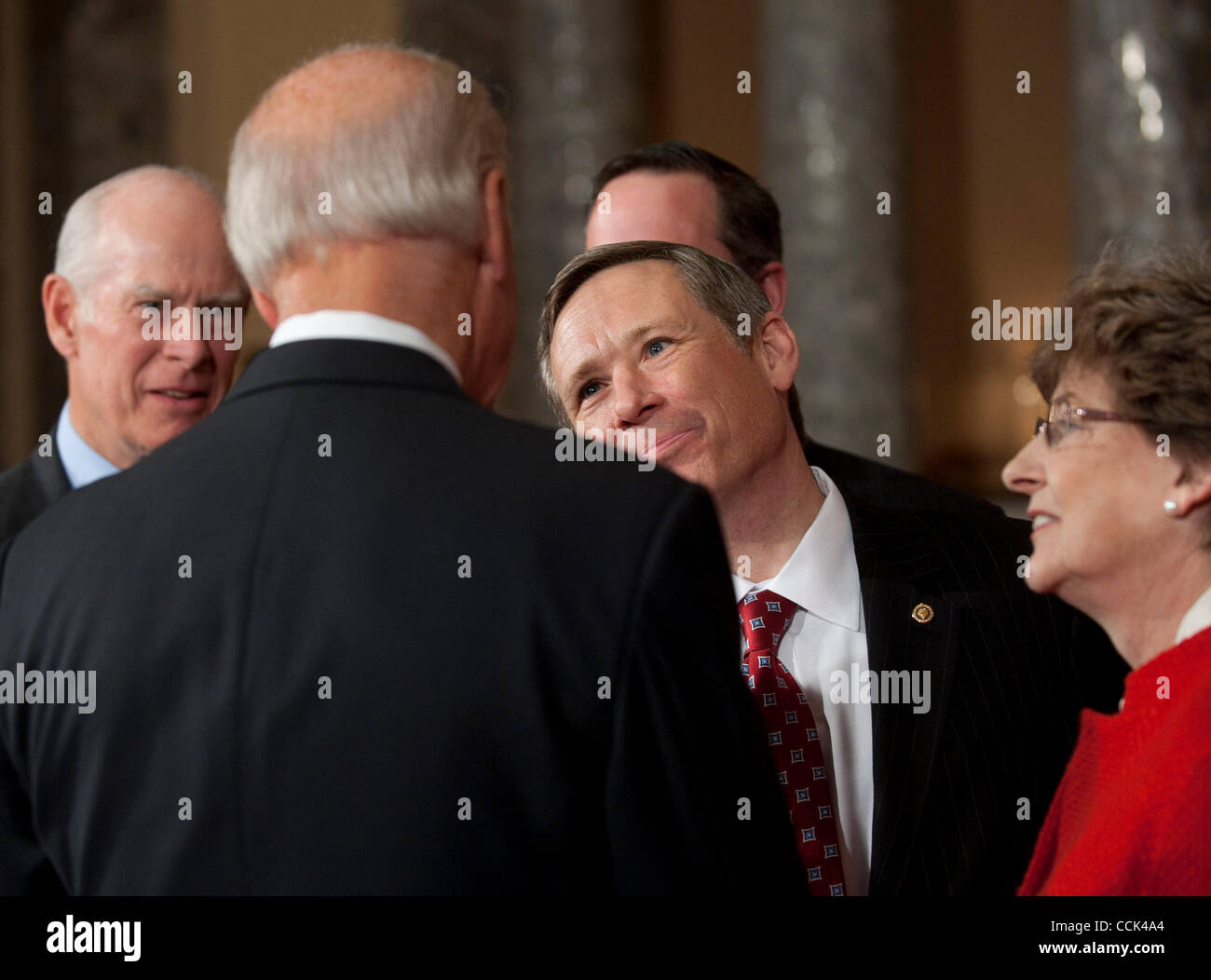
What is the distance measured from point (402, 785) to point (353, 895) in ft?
0.42

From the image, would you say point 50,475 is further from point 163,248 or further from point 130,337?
point 163,248

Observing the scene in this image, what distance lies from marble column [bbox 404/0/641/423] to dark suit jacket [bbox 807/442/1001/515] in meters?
3.14

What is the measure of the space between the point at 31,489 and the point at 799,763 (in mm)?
1763

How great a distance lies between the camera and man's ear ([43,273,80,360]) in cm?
294

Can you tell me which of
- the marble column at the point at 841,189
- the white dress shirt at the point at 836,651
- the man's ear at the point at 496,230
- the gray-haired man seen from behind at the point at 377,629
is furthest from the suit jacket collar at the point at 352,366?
the marble column at the point at 841,189

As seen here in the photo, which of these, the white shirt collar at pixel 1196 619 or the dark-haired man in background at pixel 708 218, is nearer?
the white shirt collar at pixel 1196 619

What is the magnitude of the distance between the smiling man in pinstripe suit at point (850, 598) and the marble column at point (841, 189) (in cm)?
389

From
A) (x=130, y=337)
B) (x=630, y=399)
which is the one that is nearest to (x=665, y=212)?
(x=630, y=399)

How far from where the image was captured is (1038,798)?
195cm

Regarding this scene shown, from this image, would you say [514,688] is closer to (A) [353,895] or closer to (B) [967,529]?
(A) [353,895]

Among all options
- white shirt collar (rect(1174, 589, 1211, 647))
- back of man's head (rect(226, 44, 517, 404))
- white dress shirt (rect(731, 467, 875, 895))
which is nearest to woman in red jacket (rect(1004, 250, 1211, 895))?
white shirt collar (rect(1174, 589, 1211, 647))

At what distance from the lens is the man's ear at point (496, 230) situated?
4.79ft

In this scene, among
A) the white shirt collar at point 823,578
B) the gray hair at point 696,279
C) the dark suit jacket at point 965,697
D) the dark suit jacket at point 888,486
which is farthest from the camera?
the dark suit jacket at point 888,486

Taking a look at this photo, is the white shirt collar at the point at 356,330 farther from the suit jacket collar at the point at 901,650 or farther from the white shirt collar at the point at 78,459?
the white shirt collar at the point at 78,459
